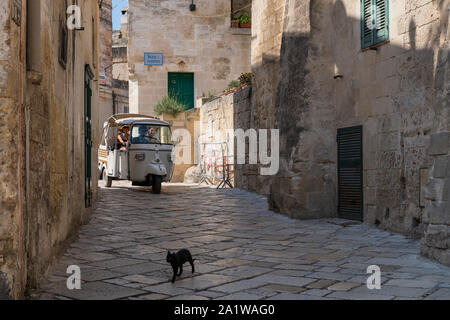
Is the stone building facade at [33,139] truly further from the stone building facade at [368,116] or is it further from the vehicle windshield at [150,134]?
the vehicle windshield at [150,134]

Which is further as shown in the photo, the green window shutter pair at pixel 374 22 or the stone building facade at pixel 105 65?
the stone building facade at pixel 105 65

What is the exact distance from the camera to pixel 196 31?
21625mm

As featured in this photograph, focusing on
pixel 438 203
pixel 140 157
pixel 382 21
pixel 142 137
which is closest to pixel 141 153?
pixel 140 157

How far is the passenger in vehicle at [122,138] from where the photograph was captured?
13.0m

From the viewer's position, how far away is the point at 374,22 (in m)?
7.18

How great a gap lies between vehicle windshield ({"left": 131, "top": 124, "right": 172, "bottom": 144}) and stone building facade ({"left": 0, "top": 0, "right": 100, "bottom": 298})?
6.95 metres

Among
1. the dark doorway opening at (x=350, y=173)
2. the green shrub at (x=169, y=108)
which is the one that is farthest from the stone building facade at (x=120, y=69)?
the dark doorway opening at (x=350, y=173)

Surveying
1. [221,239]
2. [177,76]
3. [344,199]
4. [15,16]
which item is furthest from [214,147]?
[15,16]

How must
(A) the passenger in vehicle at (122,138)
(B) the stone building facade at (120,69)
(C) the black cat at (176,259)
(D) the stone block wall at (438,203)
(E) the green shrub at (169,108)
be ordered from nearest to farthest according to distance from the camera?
(C) the black cat at (176,259), (D) the stone block wall at (438,203), (A) the passenger in vehicle at (122,138), (E) the green shrub at (169,108), (B) the stone building facade at (120,69)

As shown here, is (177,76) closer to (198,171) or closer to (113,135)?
(198,171)

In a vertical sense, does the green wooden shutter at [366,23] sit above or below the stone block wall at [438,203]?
above

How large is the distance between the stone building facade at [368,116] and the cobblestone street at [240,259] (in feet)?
1.46

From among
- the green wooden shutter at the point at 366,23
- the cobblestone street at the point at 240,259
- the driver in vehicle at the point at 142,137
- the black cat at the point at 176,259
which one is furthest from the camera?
the driver in vehicle at the point at 142,137

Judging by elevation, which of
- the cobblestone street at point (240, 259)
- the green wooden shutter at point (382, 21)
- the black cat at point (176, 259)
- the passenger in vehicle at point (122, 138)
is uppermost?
the green wooden shutter at point (382, 21)
